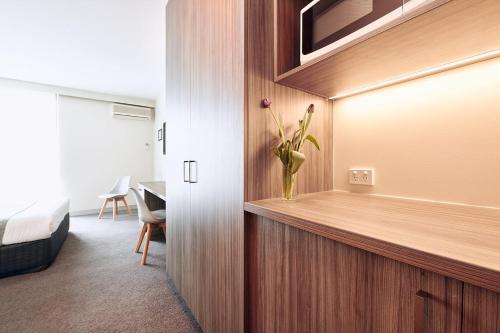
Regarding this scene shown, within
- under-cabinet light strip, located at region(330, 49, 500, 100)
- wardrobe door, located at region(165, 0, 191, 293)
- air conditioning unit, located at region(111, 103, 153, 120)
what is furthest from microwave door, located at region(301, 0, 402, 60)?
air conditioning unit, located at region(111, 103, 153, 120)

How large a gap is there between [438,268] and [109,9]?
3113mm

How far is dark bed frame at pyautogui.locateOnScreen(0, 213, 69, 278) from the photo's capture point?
2125 mm

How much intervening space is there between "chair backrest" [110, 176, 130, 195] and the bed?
2.13 metres

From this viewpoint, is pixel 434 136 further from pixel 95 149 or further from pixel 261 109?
pixel 95 149

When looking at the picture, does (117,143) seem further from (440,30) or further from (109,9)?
(440,30)

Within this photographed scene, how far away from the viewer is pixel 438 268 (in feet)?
1.34

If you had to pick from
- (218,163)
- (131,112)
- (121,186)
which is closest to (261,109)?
(218,163)

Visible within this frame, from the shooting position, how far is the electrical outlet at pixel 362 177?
45.9 inches

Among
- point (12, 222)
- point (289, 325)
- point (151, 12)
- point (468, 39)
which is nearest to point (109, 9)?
point (151, 12)

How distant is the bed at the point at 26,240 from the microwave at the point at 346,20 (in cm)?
296

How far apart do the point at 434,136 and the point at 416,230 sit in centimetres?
60

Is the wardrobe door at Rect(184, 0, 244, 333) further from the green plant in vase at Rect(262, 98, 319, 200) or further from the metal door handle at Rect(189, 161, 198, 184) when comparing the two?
the green plant in vase at Rect(262, 98, 319, 200)

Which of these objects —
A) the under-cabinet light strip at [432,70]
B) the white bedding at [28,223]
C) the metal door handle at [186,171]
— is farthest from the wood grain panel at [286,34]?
the white bedding at [28,223]

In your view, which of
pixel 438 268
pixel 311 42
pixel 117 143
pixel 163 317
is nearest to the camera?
pixel 438 268
